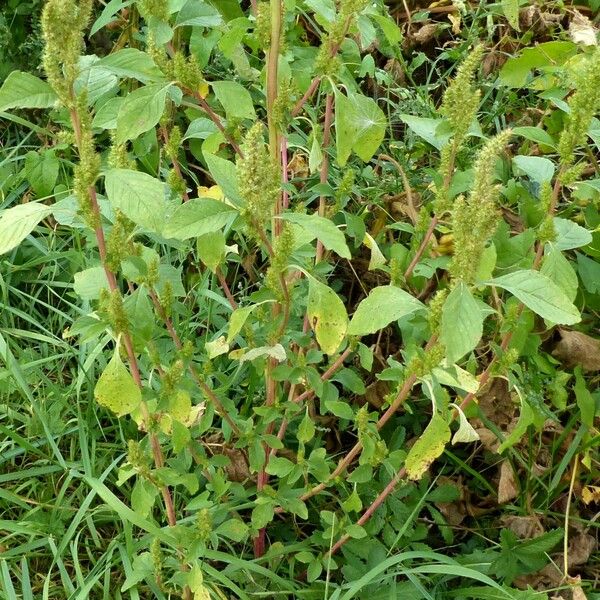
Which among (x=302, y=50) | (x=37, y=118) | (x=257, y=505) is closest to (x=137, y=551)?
(x=257, y=505)

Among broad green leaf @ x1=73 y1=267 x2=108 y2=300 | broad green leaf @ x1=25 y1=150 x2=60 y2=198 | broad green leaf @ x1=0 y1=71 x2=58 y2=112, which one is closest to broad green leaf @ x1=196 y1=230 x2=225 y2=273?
broad green leaf @ x1=73 y1=267 x2=108 y2=300

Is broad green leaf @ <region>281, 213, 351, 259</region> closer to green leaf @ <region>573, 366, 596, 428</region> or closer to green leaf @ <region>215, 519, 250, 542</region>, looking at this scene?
green leaf @ <region>215, 519, 250, 542</region>

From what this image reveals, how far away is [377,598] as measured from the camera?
1721 mm

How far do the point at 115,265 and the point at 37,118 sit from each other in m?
1.70

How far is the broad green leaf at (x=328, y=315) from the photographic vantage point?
1354mm

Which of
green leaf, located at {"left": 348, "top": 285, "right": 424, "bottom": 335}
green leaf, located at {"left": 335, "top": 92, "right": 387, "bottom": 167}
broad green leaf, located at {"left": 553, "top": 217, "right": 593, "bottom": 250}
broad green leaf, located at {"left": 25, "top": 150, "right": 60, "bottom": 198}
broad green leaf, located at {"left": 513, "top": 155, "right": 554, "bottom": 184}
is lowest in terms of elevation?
broad green leaf, located at {"left": 25, "top": 150, "right": 60, "bottom": 198}

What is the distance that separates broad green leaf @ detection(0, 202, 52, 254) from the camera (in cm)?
116

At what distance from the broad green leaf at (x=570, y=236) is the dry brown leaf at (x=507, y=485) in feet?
2.27

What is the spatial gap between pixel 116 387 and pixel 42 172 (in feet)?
4.17

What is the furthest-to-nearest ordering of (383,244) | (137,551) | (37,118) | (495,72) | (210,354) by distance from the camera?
1. (37,118)
2. (495,72)
3. (383,244)
4. (137,551)
5. (210,354)

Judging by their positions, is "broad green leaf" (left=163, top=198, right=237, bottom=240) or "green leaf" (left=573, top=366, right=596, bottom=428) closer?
"broad green leaf" (left=163, top=198, right=237, bottom=240)

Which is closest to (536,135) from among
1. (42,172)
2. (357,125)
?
(357,125)

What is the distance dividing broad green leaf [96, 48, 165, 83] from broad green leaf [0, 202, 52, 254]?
0.23 meters

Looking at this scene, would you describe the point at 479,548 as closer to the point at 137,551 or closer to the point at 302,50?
the point at 137,551
